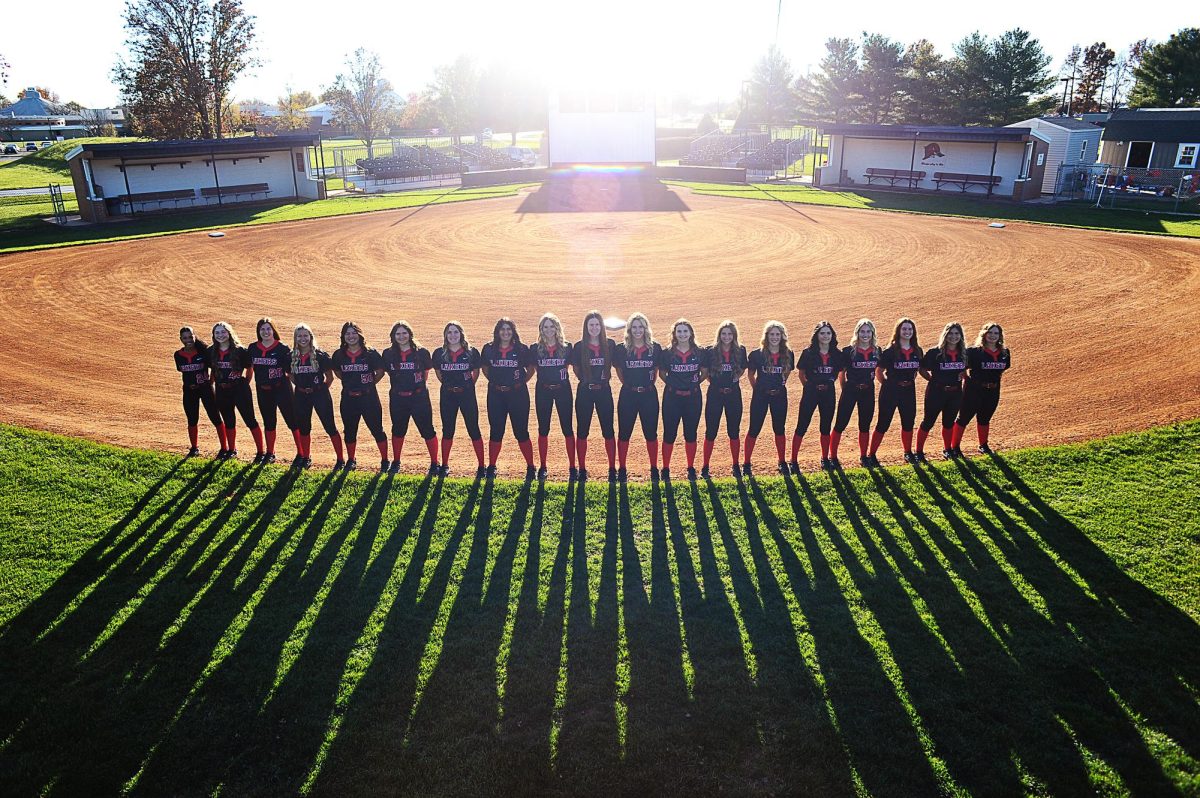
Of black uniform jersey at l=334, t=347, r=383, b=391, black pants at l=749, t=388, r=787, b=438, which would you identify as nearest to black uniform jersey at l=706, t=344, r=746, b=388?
black pants at l=749, t=388, r=787, b=438

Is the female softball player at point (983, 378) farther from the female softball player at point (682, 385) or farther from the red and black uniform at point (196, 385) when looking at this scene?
the red and black uniform at point (196, 385)

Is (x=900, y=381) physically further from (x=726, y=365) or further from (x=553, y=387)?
(x=553, y=387)

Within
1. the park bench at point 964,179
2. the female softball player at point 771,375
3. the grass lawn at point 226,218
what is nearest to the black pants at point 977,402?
the female softball player at point 771,375

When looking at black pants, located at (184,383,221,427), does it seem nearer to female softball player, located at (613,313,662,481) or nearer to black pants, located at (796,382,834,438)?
female softball player, located at (613,313,662,481)

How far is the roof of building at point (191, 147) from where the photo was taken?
1198 inches

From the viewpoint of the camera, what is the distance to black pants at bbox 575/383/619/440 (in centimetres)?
929

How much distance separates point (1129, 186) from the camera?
111 ft

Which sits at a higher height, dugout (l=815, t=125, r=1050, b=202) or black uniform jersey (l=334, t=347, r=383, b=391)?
dugout (l=815, t=125, r=1050, b=202)

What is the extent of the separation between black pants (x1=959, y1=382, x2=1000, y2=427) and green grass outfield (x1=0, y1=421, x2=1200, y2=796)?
0.71m

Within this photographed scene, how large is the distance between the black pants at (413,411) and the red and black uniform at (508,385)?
32.6 inches

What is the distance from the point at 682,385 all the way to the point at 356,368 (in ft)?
13.4

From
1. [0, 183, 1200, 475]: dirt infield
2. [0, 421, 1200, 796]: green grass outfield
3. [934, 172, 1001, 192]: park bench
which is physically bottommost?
[0, 421, 1200, 796]: green grass outfield

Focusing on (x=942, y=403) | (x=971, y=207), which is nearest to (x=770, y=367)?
(x=942, y=403)

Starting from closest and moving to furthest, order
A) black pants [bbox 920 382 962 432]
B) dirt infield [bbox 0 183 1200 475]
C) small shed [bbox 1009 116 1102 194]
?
1. black pants [bbox 920 382 962 432]
2. dirt infield [bbox 0 183 1200 475]
3. small shed [bbox 1009 116 1102 194]
